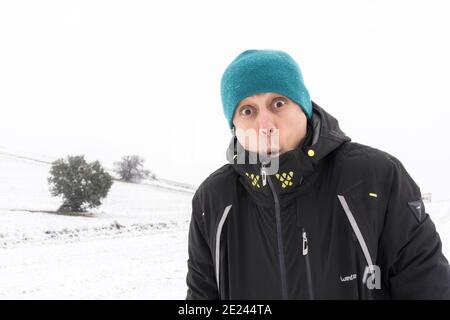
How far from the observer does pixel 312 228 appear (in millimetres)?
1648

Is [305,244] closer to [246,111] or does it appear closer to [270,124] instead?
[270,124]

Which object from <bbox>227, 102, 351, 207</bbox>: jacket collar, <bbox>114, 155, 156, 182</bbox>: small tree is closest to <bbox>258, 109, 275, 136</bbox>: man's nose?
<bbox>227, 102, 351, 207</bbox>: jacket collar

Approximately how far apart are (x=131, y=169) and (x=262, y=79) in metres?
50.8

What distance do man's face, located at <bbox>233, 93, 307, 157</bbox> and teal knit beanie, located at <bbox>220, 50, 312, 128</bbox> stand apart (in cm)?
3

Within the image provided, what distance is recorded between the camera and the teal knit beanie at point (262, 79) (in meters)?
1.73

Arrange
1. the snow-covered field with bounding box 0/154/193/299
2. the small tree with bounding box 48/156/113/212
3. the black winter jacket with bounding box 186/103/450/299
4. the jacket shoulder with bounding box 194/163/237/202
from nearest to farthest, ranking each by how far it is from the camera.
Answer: the black winter jacket with bounding box 186/103/450/299, the jacket shoulder with bounding box 194/163/237/202, the snow-covered field with bounding box 0/154/193/299, the small tree with bounding box 48/156/113/212

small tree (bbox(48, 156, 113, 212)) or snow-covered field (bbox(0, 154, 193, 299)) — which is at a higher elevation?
small tree (bbox(48, 156, 113, 212))

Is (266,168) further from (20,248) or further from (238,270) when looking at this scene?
(20,248)

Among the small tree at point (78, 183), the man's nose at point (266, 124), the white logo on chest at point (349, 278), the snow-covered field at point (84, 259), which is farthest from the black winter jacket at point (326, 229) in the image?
the small tree at point (78, 183)

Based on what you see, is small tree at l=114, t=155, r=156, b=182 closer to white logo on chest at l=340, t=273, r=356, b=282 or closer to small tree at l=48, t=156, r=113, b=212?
small tree at l=48, t=156, r=113, b=212

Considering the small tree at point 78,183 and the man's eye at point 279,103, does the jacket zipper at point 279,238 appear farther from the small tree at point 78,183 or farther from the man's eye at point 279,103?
the small tree at point 78,183

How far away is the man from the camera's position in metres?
1.57

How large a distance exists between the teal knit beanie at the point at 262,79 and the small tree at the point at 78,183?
2895 centimetres

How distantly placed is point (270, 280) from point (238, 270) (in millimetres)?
155
